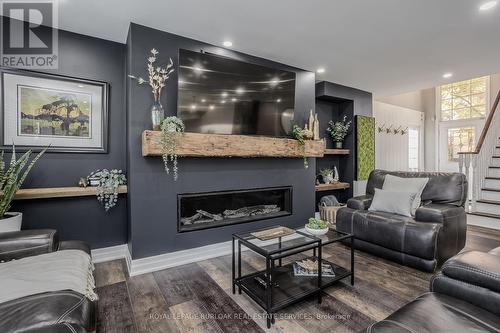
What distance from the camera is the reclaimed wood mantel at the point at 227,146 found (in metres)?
2.54

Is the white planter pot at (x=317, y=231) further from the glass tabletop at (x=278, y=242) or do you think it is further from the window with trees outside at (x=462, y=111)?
the window with trees outside at (x=462, y=111)

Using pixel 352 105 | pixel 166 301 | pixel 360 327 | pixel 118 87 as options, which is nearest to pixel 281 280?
pixel 360 327

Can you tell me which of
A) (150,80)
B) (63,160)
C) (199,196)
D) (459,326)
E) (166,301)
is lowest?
(166,301)

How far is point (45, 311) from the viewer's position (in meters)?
1.10

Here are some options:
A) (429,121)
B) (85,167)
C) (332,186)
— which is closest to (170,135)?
(85,167)

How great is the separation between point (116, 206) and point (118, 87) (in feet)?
4.58

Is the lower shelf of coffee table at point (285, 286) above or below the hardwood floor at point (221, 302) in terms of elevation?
above

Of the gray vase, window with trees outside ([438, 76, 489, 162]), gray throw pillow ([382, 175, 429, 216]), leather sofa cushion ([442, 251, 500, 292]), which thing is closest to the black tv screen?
the gray vase

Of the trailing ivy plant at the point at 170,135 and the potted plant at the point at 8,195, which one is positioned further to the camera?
the trailing ivy plant at the point at 170,135

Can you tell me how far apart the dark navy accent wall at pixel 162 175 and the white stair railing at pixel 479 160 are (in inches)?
146

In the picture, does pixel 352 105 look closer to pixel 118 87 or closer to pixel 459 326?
pixel 118 87

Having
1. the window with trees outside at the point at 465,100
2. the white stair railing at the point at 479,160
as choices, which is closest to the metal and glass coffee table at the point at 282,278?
the white stair railing at the point at 479,160

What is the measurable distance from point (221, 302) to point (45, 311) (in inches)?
49.7

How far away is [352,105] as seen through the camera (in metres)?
4.95
